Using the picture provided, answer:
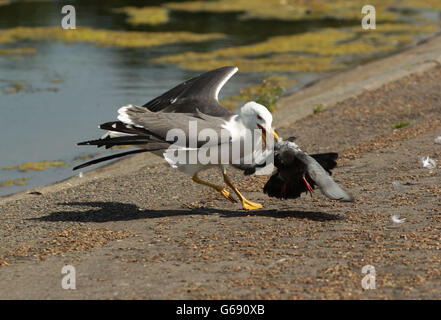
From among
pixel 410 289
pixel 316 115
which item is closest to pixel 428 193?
pixel 410 289

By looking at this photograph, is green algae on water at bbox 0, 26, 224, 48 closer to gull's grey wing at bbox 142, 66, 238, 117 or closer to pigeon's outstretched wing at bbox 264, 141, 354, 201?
gull's grey wing at bbox 142, 66, 238, 117

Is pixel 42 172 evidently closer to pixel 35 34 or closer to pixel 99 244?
pixel 99 244

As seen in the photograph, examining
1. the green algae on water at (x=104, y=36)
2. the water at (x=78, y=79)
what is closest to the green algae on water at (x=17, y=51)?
the water at (x=78, y=79)

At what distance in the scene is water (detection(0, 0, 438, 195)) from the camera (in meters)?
13.3

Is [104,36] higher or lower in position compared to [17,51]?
higher

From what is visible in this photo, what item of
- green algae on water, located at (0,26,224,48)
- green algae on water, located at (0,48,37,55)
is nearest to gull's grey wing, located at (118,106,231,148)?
green algae on water, located at (0,48,37,55)

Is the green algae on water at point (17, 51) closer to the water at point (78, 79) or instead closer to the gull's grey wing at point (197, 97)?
the water at point (78, 79)

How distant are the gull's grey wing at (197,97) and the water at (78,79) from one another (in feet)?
10.3

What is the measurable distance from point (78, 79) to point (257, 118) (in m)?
10.7

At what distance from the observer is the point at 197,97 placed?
9.11m

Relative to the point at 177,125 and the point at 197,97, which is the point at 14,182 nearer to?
the point at 197,97

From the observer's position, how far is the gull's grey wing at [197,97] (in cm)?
883

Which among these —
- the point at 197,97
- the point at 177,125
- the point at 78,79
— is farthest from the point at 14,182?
the point at 78,79

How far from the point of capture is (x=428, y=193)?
8.45 meters
